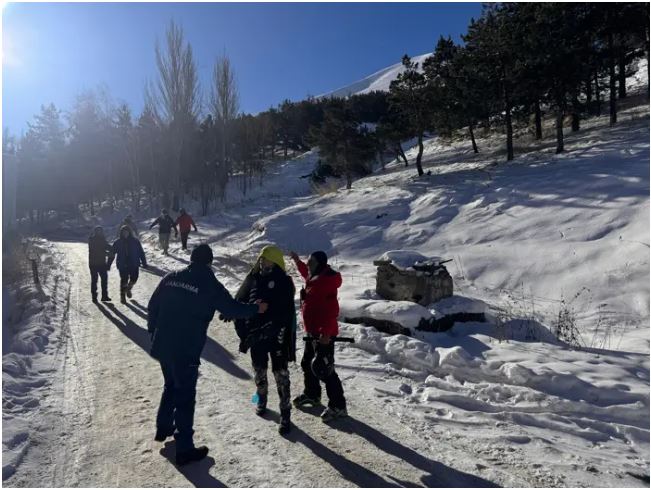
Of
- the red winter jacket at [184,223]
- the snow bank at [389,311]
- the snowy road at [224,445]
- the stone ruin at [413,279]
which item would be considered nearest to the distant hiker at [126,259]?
the snowy road at [224,445]

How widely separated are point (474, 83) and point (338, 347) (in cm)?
2174

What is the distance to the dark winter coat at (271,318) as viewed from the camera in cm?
456

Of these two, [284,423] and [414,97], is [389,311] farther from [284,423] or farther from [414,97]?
[414,97]

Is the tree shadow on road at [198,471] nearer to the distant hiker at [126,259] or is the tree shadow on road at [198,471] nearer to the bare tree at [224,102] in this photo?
the distant hiker at [126,259]

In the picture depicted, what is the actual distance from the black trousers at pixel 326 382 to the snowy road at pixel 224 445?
0.77ft

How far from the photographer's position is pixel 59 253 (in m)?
21.1

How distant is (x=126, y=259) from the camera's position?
1041 centimetres

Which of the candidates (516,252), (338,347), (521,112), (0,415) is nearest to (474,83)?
(521,112)

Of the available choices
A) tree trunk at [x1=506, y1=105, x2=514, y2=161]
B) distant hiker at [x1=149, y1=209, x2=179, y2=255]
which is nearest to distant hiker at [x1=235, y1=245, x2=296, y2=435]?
distant hiker at [x1=149, y1=209, x2=179, y2=255]

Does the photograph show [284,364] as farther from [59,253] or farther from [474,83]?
[474,83]

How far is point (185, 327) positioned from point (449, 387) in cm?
336

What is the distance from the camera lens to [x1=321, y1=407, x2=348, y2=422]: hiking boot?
4719 mm

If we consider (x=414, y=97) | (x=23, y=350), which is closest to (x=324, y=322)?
(x=23, y=350)

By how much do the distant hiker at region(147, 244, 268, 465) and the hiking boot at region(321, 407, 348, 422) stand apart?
4.17ft
